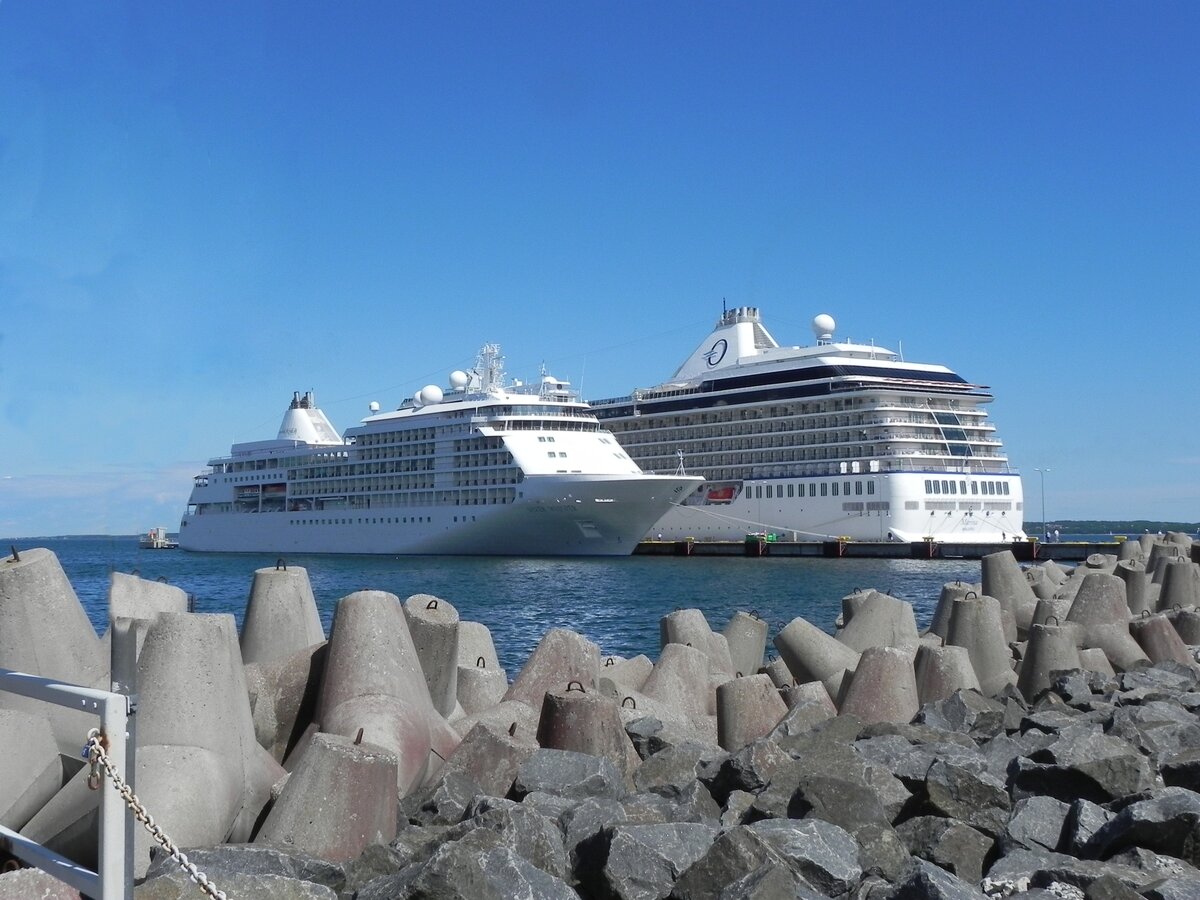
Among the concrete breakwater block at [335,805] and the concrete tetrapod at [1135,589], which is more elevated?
the concrete tetrapod at [1135,589]

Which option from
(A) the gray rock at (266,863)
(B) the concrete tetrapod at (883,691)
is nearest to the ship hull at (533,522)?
(B) the concrete tetrapod at (883,691)

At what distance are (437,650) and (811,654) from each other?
4.86m

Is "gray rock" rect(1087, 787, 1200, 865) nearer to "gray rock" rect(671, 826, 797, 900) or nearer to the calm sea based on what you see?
"gray rock" rect(671, 826, 797, 900)

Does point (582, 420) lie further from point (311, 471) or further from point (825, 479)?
point (311, 471)

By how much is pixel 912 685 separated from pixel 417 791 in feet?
15.7

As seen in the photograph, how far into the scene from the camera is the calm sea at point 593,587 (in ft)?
80.5

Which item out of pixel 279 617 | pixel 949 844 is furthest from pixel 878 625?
pixel 949 844

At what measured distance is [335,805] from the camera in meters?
5.48

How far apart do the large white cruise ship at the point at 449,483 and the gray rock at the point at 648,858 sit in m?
51.1

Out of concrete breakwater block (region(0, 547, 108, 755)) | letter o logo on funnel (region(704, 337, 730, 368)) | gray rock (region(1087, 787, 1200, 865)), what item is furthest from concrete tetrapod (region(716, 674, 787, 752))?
letter o logo on funnel (region(704, 337, 730, 368))

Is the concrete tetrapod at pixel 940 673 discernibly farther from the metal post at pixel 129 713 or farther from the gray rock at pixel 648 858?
the metal post at pixel 129 713

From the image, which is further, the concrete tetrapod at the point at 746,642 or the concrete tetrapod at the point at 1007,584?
the concrete tetrapod at the point at 1007,584

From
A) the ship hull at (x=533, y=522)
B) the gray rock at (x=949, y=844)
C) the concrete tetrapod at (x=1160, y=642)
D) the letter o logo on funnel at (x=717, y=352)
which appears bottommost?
the gray rock at (x=949, y=844)

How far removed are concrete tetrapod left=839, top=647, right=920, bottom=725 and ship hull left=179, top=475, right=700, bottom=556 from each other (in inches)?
1823
